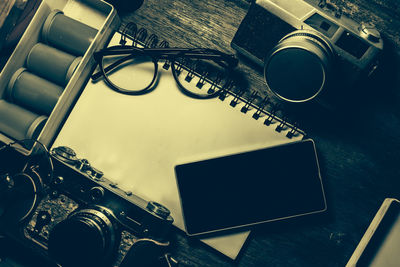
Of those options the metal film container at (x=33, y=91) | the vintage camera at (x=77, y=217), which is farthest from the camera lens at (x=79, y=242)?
the metal film container at (x=33, y=91)

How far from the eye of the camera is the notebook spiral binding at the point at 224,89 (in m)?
0.54

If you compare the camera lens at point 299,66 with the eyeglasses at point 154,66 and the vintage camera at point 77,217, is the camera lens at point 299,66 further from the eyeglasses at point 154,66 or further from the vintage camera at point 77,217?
the vintage camera at point 77,217

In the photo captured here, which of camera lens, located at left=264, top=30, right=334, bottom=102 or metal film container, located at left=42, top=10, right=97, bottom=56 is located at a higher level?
camera lens, located at left=264, top=30, right=334, bottom=102

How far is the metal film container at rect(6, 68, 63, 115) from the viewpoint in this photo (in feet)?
1.73

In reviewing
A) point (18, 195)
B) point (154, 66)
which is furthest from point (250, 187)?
point (18, 195)

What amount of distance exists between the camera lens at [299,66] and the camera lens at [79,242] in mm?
357

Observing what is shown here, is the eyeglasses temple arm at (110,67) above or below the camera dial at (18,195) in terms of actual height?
above

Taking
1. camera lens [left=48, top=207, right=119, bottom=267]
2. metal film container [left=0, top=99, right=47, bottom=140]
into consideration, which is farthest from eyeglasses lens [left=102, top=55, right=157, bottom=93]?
camera lens [left=48, top=207, right=119, bottom=267]

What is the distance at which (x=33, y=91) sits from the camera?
0.53 m

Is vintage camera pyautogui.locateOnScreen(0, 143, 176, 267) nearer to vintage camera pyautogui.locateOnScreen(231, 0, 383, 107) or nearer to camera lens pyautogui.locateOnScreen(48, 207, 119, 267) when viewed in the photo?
camera lens pyautogui.locateOnScreen(48, 207, 119, 267)

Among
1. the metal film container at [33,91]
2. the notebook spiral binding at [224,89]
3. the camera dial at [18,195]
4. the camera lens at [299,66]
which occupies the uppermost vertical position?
the camera lens at [299,66]

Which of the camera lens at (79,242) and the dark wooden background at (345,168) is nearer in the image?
the camera lens at (79,242)

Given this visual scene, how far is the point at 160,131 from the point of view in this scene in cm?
55

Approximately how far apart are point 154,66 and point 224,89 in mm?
140
